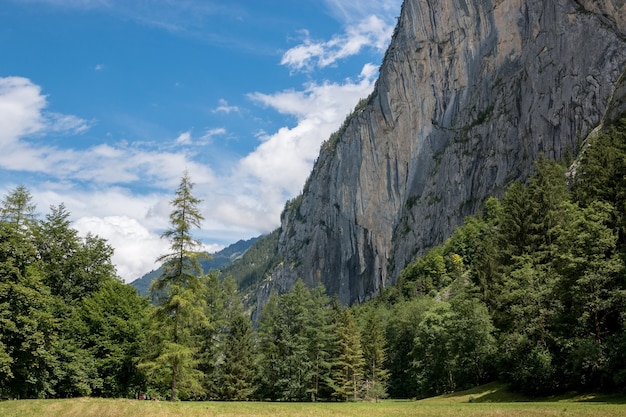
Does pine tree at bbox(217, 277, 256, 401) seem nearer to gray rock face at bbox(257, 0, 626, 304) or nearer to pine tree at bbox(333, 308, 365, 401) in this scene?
pine tree at bbox(333, 308, 365, 401)

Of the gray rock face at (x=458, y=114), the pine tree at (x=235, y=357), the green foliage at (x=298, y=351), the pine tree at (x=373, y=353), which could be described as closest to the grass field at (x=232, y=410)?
the green foliage at (x=298, y=351)

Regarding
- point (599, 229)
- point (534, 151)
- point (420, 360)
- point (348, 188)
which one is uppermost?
point (348, 188)

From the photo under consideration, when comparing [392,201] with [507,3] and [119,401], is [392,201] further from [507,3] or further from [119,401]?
[119,401]

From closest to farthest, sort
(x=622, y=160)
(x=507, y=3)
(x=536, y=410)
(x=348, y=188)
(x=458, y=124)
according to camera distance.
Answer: (x=536, y=410)
(x=622, y=160)
(x=507, y=3)
(x=458, y=124)
(x=348, y=188)

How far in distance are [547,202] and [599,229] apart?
44.6 feet

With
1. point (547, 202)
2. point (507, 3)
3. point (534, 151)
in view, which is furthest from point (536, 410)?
point (507, 3)

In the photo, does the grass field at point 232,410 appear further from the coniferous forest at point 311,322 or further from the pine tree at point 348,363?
the pine tree at point 348,363

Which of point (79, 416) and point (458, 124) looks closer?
point (79, 416)

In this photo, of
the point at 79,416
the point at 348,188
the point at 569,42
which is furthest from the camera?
the point at 348,188

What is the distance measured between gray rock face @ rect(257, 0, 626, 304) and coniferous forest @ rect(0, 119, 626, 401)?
5091 cm

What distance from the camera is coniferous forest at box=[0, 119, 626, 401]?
2727 centimetres

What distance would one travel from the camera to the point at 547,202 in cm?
4019

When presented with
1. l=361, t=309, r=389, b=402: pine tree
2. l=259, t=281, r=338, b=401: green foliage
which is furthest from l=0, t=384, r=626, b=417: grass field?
l=361, t=309, r=389, b=402: pine tree

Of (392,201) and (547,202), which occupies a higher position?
(392,201)
